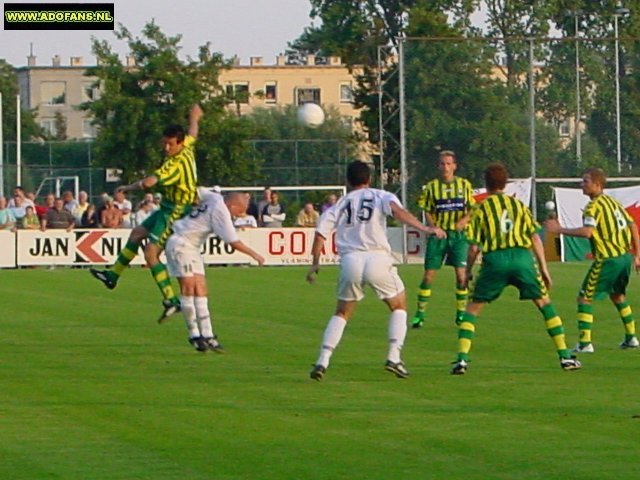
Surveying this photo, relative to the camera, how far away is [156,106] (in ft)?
187

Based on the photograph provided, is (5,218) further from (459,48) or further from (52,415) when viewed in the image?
(52,415)

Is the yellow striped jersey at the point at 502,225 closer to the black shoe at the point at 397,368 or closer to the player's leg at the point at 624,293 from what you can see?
the black shoe at the point at 397,368

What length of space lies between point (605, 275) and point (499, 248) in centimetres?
251

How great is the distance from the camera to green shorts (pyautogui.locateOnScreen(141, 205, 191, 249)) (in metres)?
16.7

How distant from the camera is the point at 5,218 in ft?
124

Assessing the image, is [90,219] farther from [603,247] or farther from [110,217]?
[603,247]

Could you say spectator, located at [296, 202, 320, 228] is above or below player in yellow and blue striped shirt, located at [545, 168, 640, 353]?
above

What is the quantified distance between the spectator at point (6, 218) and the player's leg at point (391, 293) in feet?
82.0

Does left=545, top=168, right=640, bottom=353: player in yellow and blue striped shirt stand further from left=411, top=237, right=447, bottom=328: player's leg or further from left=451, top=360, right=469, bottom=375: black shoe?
left=411, top=237, right=447, bottom=328: player's leg

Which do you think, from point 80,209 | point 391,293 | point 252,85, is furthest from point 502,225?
point 252,85

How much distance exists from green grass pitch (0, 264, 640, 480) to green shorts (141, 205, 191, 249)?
1.11m

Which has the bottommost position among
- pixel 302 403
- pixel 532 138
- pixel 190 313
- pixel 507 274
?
pixel 302 403

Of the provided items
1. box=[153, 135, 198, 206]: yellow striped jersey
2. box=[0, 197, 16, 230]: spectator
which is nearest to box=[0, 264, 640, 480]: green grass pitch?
box=[153, 135, 198, 206]: yellow striped jersey

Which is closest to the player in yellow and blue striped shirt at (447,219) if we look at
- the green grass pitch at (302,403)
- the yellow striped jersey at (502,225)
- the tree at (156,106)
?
the green grass pitch at (302,403)
